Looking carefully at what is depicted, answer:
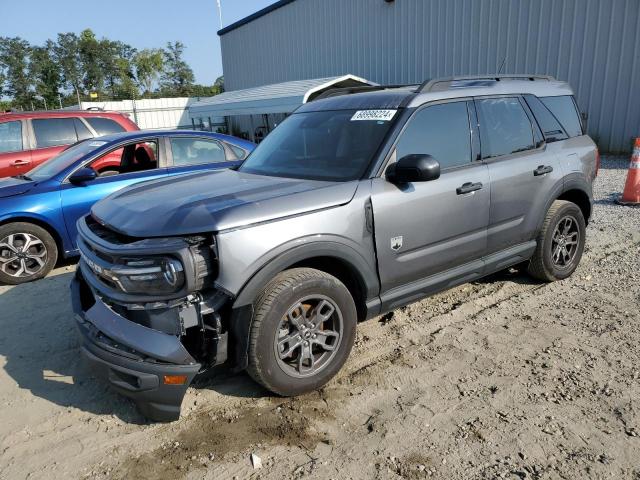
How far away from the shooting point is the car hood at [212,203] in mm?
2695

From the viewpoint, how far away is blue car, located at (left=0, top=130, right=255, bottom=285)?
5285mm

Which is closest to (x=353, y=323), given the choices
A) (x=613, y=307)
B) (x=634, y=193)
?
(x=613, y=307)

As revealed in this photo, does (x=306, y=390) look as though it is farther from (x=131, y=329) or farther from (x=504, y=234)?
(x=504, y=234)

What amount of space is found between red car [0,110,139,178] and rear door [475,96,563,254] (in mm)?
6432

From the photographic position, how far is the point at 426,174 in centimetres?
315

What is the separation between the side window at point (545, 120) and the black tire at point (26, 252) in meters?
5.11

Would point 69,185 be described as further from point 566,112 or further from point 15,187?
point 566,112

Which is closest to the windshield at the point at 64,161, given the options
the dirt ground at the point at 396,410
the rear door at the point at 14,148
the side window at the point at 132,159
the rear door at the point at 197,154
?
the side window at the point at 132,159

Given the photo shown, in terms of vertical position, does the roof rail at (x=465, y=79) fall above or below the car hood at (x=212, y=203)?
above

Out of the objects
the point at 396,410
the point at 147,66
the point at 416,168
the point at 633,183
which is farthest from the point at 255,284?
the point at 147,66

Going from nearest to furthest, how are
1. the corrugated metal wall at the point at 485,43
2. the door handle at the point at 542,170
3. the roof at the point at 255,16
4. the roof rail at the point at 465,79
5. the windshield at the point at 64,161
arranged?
the roof rail at the point at 465,79
the door handle at the point at 542,170
the windshield at the point at 64,161
the corrugated metal wall at the point at 485,43
the roof at the point at 255,16

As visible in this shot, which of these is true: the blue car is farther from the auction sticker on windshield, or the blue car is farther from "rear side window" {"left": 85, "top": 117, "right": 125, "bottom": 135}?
the auction sticker on windshield

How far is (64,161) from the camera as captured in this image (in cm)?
593

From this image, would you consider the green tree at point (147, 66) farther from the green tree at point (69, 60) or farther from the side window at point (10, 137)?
the side window at point (10, 137)
